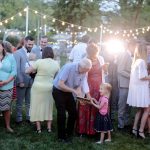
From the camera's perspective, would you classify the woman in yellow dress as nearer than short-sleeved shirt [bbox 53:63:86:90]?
No

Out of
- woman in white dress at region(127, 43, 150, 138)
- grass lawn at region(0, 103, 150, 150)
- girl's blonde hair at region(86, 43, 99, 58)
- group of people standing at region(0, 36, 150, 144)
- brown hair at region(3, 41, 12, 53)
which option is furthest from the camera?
Answer: brown hair at region(3, 41, 12, 53)

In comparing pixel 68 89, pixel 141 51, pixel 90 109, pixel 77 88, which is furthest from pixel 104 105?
pixel 141 51

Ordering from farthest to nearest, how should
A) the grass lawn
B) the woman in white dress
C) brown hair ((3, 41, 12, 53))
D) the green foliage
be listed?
the green foliage → brown hair ((3, 41, 12, 53)) → the woman in white dress → the grass lawn

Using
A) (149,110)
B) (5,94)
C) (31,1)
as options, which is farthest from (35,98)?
(31,1)

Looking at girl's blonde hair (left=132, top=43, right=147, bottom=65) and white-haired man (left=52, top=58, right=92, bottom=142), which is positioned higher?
girl's blonde hair (left=132, top=43, right=147, bottom=65)

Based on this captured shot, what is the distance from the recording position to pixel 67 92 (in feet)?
18.9

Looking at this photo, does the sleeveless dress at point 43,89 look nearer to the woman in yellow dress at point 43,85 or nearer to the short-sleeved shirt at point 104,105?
the woman in yellow dress at point 43,85

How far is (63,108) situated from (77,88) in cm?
38

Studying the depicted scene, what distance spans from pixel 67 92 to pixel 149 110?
63.0 inches

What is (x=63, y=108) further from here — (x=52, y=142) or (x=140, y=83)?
(x=140, y=83)

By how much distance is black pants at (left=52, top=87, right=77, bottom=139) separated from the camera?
5.74m

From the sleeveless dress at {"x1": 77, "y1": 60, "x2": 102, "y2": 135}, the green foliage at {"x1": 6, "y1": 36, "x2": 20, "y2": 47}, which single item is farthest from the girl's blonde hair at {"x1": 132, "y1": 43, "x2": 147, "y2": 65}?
the green foliage at {"x1": 6, "y1": 36, "x2": 20, "y2": 47}

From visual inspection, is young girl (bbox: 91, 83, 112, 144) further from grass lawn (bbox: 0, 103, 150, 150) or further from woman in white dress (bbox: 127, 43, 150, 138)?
woman in white dress (bbox: 127, 43, 150, 138)

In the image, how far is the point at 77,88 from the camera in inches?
227
